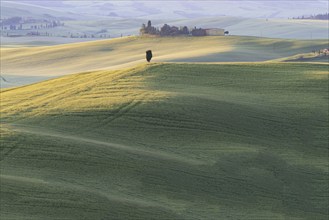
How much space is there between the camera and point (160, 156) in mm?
30188

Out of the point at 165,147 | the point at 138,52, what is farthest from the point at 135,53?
the point at 165,147

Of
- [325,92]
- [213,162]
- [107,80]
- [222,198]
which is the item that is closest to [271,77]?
[325,92]

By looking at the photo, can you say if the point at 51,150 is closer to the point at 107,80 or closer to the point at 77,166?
the point at 77,166

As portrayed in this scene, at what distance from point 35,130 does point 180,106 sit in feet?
26.1

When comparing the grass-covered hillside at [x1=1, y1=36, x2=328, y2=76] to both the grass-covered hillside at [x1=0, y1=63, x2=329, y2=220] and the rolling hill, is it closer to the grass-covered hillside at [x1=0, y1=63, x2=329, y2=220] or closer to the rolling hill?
the rolling hill

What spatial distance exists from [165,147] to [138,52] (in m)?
66.9

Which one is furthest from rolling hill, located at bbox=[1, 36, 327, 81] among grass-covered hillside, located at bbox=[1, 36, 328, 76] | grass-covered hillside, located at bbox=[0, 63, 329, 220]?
grass-covered hillside, located at bbox=[0, 63, 329, 220]

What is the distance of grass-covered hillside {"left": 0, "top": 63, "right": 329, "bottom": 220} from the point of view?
24.8 metres

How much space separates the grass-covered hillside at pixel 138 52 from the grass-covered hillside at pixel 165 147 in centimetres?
4254

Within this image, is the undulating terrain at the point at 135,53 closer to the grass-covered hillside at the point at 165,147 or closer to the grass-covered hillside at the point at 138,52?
the grass-covered hillside at the point at 138,52

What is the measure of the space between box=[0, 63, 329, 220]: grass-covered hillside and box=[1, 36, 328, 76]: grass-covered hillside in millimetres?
42538

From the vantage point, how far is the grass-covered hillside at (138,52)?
297ft

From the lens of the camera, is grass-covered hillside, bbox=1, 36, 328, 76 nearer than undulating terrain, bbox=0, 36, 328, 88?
No

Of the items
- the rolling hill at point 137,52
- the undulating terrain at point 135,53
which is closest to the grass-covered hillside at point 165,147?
the undulating terrain at point 135,53
